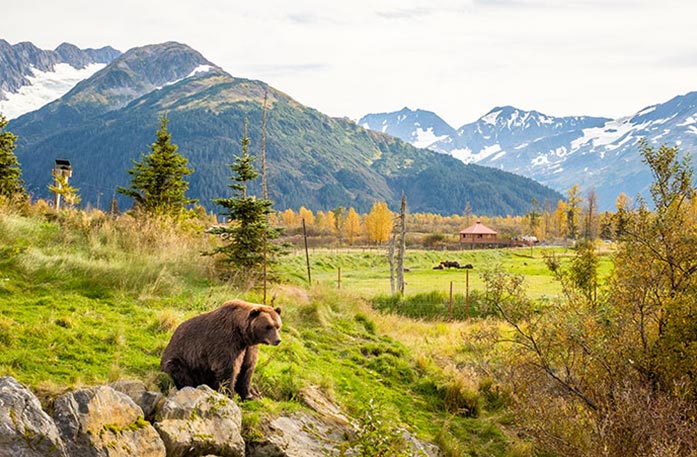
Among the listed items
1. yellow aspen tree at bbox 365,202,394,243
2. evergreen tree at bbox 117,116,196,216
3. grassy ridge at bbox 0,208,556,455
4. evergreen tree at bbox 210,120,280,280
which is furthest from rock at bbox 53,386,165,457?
yellow aspen tree at bbox 365,202,394,243

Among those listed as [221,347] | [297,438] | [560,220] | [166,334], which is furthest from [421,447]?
[560,220]

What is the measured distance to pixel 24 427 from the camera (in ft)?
17.8

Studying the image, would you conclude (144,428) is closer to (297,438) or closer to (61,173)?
(297,438)

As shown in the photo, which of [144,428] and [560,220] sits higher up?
[560,220]

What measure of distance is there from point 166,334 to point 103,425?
345cm

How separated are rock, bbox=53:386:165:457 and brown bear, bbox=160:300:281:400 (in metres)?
1.33

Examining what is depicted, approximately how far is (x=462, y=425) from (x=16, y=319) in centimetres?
851

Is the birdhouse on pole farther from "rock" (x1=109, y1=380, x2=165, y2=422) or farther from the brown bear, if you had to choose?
"rock" (x1=109, y1=380, x2=165, y2=422)

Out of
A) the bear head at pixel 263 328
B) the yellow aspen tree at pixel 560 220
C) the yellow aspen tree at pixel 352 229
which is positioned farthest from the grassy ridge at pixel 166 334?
the yellow aspen tree at pixel 352 229

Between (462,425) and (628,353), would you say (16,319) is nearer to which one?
(462,425)

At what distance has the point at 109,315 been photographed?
9.75 m

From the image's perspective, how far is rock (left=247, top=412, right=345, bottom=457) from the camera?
716 centimetres

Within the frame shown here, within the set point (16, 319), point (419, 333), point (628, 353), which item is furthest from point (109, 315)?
point (419, 333)

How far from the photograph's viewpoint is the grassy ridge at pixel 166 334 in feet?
26.1
